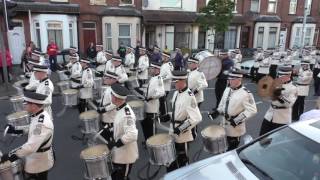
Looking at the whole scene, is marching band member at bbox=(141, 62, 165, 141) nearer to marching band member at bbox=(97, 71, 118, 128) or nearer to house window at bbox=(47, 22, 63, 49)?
marching band member at bbox=(97, 71, 118, 128)

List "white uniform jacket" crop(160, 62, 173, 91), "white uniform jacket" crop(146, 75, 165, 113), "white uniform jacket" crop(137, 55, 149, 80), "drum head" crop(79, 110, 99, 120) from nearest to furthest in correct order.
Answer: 1. "drum head" crop(79, 110, 99, 120)
2. "white uniform jacket" crop(146, 75, 165, 113)
3. "white uniform jacket" crop(160, 62, 173, 91)
4. "white uniform jacket" crop(137, 55, 149, 80)

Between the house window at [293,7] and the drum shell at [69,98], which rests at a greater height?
the house window at [293,7]

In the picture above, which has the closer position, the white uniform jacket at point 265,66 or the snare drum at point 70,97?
the snare drum at point 70,97

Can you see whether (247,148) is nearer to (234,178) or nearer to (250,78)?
(234,178)

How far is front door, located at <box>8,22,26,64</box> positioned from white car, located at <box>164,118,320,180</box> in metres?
17.5

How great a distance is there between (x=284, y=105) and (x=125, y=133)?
350cm

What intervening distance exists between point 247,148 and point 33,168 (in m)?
3.13

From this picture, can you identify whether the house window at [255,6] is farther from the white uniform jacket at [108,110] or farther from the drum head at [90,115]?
the drum head at [90,115]

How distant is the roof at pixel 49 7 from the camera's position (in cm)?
1748

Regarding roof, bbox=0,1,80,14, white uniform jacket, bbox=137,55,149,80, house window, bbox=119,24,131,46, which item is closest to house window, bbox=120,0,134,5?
house window, bbox=119,24,131,46

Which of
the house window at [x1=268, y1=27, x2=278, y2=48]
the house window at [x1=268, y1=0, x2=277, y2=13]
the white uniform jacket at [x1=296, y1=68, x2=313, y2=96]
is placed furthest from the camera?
the house window at [x1=268, y1=27, x2=278, y2=48]

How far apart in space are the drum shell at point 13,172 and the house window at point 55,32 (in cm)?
1587

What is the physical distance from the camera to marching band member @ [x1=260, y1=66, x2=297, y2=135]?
6.20 m

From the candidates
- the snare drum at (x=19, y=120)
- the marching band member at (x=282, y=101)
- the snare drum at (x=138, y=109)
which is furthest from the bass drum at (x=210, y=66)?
the snare drum at (x=19, y=120)
